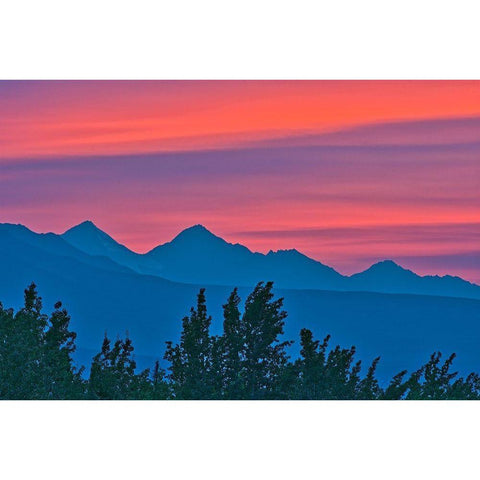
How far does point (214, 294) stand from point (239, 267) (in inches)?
17.4

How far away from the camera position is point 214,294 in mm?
16438

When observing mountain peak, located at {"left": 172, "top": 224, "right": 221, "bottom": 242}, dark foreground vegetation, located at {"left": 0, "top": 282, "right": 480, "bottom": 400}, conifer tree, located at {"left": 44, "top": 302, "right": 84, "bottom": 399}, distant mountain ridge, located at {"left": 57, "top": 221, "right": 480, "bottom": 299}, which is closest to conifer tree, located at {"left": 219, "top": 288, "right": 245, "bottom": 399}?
dark foreground vegetation, located at {"left": 0, "top": 282, "right": 480, "bottom": 400}

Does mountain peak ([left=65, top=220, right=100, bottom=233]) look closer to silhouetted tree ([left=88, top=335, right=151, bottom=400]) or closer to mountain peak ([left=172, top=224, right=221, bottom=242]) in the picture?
mountain peak ([left=172, top=224, right=221, bottom=242])

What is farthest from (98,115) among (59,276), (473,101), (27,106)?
(473,101)

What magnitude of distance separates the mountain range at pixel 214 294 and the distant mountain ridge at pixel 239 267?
11 millimetres

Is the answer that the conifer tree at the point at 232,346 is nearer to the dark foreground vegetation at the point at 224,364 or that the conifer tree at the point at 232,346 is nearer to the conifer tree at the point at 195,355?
the dark foreground vegetation at the point at 224,364

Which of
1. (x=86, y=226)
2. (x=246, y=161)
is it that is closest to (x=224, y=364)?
(x=86, y=226)

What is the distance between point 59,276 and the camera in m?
16.5

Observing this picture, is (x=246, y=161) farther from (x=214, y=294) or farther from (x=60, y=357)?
(x=60, y=357)

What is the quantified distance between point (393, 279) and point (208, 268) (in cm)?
213

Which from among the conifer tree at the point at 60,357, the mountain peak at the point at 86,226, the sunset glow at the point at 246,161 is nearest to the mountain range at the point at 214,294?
the mountain peak at the point at 86,226

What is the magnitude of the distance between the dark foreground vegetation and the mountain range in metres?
0.12

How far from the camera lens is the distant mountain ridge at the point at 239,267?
1627 centimetres

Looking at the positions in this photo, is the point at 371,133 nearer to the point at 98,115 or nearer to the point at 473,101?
the point at 473,101
